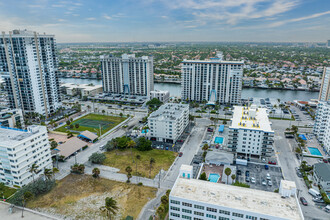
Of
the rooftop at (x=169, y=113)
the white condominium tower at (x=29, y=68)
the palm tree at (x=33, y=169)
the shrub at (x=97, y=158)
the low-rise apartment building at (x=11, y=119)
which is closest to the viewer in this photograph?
the palm tree at (x=33, y=169)

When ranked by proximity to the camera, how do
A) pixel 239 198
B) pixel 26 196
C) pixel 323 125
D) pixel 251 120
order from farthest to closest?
1. pixel 323 125
2. pixel 251 120
3. pixel 26 196
4. pixel 239 198

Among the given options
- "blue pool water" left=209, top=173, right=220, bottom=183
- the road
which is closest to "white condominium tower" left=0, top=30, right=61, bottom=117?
"blue pool water" left=209, top=173, right=220, bottom=183

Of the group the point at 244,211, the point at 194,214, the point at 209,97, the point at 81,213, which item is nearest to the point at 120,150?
the point at 81,213

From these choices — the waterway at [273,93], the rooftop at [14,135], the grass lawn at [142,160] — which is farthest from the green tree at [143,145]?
the waterway at [273,93]

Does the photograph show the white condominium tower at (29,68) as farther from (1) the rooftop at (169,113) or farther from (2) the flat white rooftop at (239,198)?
(2) the flat white rooftop at (239,198)

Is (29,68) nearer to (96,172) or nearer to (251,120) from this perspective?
(96,172)

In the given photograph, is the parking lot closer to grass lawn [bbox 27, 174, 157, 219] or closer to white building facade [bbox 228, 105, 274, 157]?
white building facade [bbox 228, 105, 274, 157]

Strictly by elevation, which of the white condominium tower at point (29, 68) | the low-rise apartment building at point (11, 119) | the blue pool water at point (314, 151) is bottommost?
the blue pool water at point (314, 151)

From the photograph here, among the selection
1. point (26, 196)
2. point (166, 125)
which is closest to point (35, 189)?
point (26, 196)
